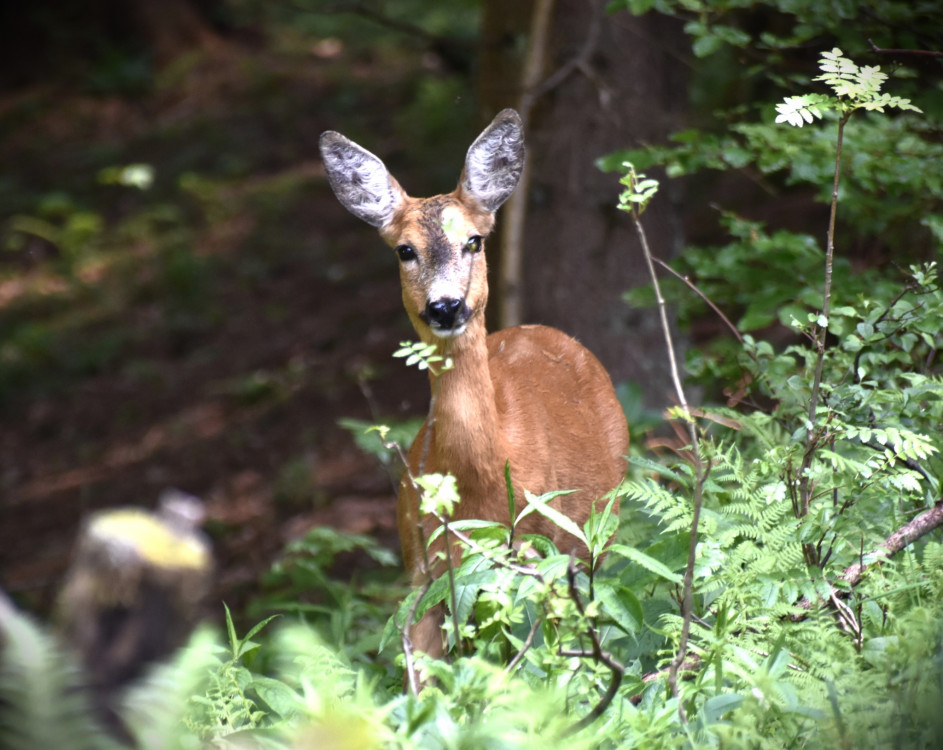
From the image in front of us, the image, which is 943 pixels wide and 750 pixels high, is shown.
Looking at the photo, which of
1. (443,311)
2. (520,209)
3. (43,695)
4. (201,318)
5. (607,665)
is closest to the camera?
(43,695)

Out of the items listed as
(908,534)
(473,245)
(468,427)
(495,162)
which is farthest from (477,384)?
(908,534)

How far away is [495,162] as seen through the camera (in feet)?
13.6

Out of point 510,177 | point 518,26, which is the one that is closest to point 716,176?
point 518,26

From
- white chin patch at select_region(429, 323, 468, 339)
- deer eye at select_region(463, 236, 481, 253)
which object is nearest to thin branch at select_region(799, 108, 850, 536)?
white chin patch at select_region(429, 323, 468, 339)

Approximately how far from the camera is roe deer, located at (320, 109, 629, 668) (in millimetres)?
3725

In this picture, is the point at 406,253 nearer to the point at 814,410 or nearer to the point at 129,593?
the point at 814,410

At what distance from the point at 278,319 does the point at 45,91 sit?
1132 cm

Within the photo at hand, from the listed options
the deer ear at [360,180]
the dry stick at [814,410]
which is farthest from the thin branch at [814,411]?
the deer ear at [360,180]

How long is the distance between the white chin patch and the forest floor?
2912 mm

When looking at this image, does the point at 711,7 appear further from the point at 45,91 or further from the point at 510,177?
the point at 45,91

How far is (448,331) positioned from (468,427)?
0.37m

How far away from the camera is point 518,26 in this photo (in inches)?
261

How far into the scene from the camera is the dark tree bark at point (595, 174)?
6.25 m

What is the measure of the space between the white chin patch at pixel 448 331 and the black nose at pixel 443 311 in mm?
15
